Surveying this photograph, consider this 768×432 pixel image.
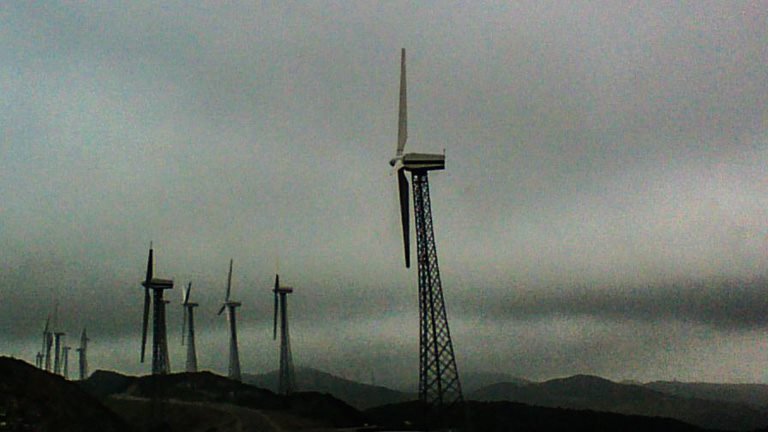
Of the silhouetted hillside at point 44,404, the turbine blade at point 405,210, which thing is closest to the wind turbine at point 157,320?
the silhouetted hillside at point 44,404

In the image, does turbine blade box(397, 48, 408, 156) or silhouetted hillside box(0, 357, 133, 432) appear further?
silhouetted hillside box(0, 357, 133, 432)

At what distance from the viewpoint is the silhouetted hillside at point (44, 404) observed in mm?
142625

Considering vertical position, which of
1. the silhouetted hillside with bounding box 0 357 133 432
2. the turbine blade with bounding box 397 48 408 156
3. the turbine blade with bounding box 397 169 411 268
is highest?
the turbine blade with bounding box 397 48 408 156

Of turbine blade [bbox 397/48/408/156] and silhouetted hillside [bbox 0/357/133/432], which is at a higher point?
turbine blade [bbox 397/48/408/156]

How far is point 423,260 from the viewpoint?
331 ft

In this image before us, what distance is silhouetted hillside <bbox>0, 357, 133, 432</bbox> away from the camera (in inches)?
5615

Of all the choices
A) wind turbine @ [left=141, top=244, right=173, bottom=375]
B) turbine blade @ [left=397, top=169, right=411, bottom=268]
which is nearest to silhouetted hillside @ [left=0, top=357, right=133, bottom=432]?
wind turbine @ [left=141, top=244, right=173, bottom=375]

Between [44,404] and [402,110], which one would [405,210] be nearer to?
[402,110]

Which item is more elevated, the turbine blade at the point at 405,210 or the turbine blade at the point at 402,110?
the turbine blade at the point at 402,110

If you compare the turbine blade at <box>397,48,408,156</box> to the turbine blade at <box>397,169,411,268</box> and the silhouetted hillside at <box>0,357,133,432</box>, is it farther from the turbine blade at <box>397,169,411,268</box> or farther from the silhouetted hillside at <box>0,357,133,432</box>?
the silhouetted hillside at <box>0,357,133,432</box>

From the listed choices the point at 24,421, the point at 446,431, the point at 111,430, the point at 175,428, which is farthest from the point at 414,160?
the point at 175,428

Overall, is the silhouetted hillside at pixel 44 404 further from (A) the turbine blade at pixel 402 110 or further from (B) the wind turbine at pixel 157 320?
(A) the turbine blade at pixel 402 110

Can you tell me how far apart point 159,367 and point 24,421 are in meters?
25.2

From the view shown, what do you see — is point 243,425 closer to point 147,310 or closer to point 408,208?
point 147,310
